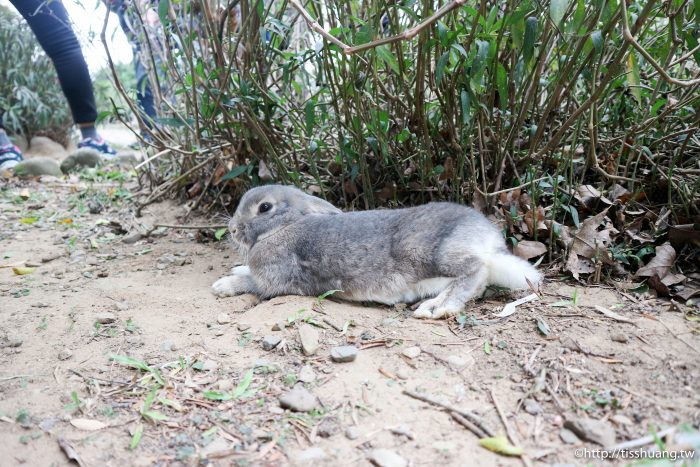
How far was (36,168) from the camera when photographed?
720 cm

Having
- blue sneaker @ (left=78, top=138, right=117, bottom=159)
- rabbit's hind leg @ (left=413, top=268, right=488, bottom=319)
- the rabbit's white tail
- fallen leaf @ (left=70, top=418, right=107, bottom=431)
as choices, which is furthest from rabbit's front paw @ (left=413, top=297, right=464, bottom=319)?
blue sneaker @ (left=78, top=138, right=117, bottom=159)

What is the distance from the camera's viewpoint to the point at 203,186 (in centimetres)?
505

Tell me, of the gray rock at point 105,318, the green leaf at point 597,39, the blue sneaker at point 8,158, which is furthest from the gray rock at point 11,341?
the blue sneaker at point 8,158

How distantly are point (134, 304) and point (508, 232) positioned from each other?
7.59ft

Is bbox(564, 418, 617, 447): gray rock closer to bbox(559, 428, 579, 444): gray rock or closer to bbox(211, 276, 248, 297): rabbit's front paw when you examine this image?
bbox(559, 428, 579, 444): gray rock

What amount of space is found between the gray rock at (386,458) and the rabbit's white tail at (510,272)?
55.9 inches

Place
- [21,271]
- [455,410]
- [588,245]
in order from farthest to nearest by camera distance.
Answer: [21,271] < [588,245] < [455,410]

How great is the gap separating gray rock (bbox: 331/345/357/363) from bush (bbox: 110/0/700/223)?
1515 mm

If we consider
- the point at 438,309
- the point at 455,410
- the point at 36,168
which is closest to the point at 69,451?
the point at 455,410

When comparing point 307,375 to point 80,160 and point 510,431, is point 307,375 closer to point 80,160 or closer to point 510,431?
point 510,431

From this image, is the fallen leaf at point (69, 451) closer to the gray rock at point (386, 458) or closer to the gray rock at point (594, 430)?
the gray rock at point (386, 458)

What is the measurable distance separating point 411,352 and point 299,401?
0.61 meters

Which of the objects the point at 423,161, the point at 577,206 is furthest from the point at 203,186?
the point at 577,206

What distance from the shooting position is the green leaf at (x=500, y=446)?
1.69 meters
